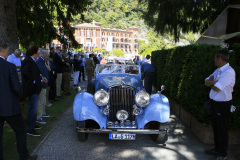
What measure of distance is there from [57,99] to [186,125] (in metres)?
5.43

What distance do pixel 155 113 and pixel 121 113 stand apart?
2.44ft

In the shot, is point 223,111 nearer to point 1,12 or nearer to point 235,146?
point 235,146

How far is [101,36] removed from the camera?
89.1m

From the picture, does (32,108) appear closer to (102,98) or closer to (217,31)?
(102,98)

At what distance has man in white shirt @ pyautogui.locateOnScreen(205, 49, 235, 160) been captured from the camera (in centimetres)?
359

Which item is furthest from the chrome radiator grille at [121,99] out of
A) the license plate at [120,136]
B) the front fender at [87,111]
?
the license plate at [120,136]

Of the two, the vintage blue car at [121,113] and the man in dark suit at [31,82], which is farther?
the man in dark suit at [31,82]

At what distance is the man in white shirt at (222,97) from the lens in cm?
359

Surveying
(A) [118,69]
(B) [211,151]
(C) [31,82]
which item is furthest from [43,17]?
(B) [211,151]

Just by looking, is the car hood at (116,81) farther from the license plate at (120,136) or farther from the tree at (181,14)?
the tree at (181,14)

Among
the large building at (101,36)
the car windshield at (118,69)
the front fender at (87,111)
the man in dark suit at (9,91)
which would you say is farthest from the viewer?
the large building at (101,36)

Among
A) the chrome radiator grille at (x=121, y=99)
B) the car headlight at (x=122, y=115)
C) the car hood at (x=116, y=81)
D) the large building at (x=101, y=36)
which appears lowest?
the car headlight at (x=122, y=115)

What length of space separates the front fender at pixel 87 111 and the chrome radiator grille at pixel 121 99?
0.32m

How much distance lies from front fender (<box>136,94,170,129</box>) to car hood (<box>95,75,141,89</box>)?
2.93 feet
